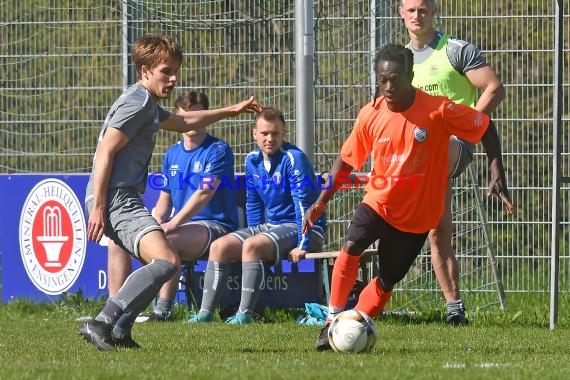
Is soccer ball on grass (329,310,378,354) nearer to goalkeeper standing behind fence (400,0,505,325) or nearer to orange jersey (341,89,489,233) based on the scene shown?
orange jersey (341,89,489,233)

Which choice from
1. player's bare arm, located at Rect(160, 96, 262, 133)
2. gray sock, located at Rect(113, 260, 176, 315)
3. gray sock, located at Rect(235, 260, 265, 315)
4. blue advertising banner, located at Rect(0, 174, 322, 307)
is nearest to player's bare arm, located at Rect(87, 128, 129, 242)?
gray sock, located at Rect(113, 260, 176, 315)

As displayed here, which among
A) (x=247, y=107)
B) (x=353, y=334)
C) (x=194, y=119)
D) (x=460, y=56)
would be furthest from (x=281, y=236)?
(x=353, y=334)

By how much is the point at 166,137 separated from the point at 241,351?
499cm

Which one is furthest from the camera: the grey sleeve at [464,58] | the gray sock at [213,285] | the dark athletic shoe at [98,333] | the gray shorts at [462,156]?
the gray sock at [213,285]

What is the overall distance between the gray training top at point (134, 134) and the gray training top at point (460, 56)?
8.37 feet

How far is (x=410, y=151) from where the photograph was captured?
7.60m

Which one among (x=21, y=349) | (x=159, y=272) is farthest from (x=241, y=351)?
(x=21, y=349)

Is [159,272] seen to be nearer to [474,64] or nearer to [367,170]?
[474,64]

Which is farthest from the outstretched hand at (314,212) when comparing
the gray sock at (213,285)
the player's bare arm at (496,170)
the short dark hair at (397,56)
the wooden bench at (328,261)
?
the gray sock at (213,285)

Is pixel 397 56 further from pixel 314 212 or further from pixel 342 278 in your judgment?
pixel 342 278

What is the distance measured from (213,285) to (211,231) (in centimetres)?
50

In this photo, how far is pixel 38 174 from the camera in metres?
11.5

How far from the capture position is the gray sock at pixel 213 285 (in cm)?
1020

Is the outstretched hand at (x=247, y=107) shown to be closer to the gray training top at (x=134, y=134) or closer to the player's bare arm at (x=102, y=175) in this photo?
the gray training top at (x=134, y=134)
